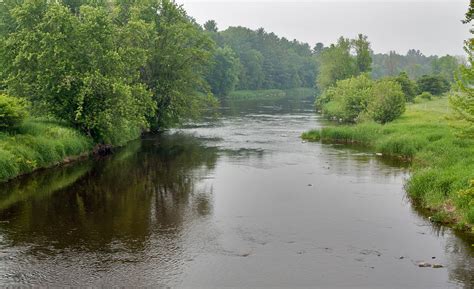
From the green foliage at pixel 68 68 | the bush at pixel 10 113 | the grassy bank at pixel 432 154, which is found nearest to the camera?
the grassy bank at pixel 432 154

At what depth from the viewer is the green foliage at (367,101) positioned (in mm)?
55250

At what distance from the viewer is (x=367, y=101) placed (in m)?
61.2

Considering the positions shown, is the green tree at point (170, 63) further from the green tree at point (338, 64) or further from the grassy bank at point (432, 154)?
the green tree at point (338, 64)

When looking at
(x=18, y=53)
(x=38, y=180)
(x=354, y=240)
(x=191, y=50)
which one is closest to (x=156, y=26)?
(x=191, y=50)

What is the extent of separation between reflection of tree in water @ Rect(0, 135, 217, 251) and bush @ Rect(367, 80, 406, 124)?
23846mm

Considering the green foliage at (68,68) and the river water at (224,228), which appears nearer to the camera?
the river water at (224,228)

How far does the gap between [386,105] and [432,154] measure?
20980 mm

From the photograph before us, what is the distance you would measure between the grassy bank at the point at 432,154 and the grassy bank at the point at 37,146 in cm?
2435

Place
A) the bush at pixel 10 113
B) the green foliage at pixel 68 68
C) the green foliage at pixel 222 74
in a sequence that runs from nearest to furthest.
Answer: the bush at pixel 10 113 → the green foliage at pixel 68 68 → the green foliage at pixel 222 74

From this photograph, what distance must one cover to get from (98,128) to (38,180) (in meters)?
10.2

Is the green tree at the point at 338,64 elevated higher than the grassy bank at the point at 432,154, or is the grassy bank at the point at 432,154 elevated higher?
the green tree at the point at 338,64

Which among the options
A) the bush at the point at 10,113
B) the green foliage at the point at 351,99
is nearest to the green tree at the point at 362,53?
the green foliage at the point at 351,99

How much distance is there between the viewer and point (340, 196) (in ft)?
94.3

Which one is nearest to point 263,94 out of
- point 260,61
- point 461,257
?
point 260,61
